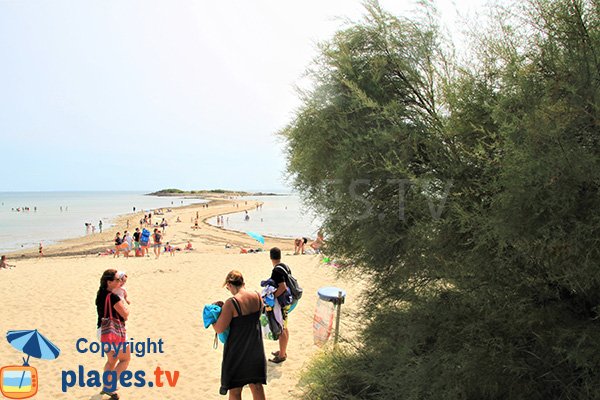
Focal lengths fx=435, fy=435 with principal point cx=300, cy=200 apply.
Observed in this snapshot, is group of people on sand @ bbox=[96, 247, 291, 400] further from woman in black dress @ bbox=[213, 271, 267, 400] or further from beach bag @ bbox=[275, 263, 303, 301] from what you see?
beach bag @ bbox=[275, 263, 303, 301]

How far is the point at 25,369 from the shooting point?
264 inches

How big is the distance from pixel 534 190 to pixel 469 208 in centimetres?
112

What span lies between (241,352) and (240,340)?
132 millimetres

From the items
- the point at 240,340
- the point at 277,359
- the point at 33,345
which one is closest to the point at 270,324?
the point at 277,359

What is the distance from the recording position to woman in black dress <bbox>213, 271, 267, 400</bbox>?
4406mm

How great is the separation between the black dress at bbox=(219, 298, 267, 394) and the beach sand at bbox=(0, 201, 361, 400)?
1457mm

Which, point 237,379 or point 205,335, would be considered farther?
point 205,335

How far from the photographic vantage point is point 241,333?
14.5 ft

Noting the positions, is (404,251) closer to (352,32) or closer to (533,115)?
(533,115)

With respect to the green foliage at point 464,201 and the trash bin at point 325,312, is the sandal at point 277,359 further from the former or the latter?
the green foliage at point 464,201

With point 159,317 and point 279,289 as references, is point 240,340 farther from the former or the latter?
point 159,317

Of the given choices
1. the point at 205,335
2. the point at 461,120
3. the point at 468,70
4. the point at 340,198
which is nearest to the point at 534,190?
the point at 461,120
